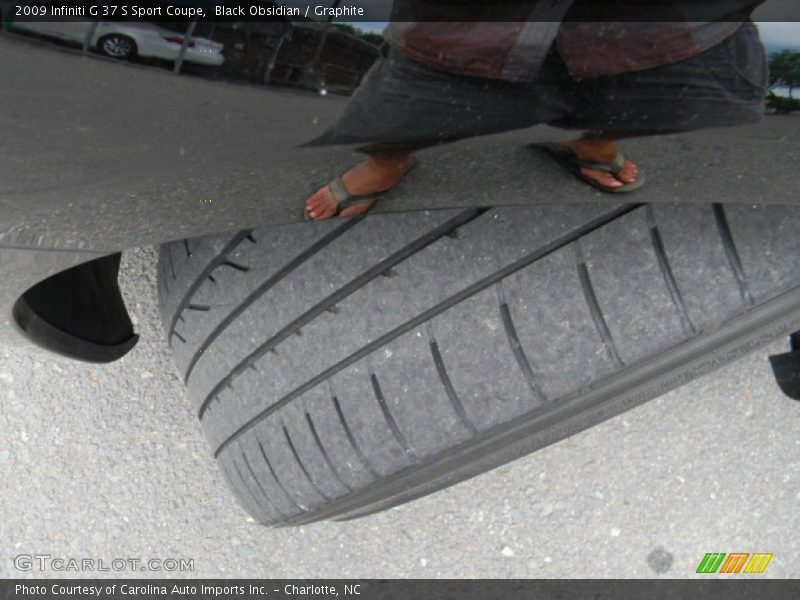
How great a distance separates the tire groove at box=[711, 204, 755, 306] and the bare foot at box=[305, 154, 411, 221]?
0.42 metres

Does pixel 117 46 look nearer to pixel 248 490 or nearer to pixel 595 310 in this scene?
pixel 595 310

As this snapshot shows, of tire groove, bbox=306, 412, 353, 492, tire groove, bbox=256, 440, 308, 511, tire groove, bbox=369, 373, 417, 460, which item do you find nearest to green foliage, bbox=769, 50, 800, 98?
tire groove, bbox=369, 373, 417, 460

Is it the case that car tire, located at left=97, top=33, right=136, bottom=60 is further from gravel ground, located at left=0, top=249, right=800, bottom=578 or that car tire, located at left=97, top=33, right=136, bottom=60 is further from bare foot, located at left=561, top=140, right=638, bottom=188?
gravel ground, located at left=0, top=249, right=800, bottom=578

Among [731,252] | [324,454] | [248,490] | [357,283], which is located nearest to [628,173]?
[731,252]

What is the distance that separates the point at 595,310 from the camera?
3.16ft

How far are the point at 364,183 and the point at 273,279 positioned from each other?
31 centimetres

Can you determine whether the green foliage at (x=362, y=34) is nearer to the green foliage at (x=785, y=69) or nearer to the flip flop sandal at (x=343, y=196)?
the flip flop sandal at (x=343, y=196)

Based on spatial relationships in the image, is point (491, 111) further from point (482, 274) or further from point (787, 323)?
point (787, 323)

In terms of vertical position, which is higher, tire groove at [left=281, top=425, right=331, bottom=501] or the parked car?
the parked car

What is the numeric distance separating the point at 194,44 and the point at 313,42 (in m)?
0.10

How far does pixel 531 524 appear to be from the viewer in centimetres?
160

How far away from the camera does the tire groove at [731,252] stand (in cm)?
94

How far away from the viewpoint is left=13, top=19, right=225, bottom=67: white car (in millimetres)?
609

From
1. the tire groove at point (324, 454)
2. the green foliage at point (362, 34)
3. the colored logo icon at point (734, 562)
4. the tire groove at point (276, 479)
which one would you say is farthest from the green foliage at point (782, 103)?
the colored logo icon at point (734, 562)
